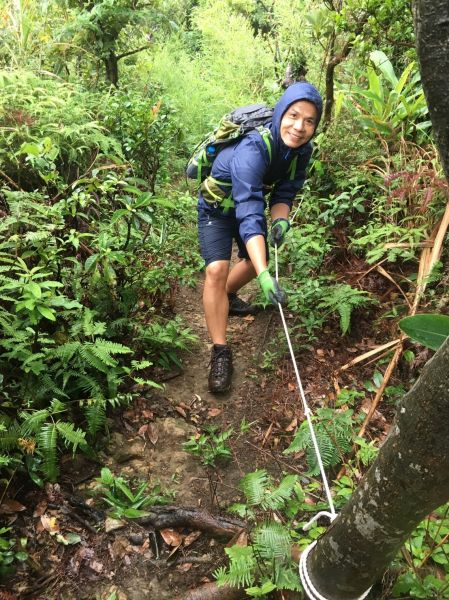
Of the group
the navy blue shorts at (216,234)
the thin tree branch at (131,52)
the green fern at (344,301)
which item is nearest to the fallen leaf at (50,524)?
the navy blue shorts at (216,234)

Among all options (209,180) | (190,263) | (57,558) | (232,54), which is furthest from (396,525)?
(232,54)

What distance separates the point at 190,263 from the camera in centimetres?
514

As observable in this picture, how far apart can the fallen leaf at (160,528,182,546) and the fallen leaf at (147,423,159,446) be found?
0.64 meters

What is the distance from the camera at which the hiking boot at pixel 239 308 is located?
445 centimetres

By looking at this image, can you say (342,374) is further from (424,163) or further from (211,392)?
(424,163)

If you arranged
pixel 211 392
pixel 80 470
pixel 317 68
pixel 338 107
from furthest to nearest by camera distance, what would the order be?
pixel 317 68 → pixel 338 107 → pixel 211 392 → pixel 80 470

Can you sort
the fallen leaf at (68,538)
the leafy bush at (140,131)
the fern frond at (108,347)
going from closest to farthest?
the fallen leaf at (68,538)
the fern frond at (108,347)
the leafy bush at (140,131)

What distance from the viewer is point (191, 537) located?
239 centimetres

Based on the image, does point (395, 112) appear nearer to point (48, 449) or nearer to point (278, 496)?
point (278, 496)

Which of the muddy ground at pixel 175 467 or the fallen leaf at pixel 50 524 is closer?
the muddy ground at pixel 175 467

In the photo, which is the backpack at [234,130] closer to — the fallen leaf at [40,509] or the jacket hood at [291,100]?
the jacket hood at [291,100]

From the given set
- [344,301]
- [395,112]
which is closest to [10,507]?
[344,301]

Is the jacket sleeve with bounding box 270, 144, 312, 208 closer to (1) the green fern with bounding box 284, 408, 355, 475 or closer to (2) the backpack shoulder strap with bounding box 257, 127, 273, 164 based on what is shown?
(2) the backpack shoulder strap with bounding box 257, 127, 273, 164

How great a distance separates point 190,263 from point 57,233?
2024 mm
